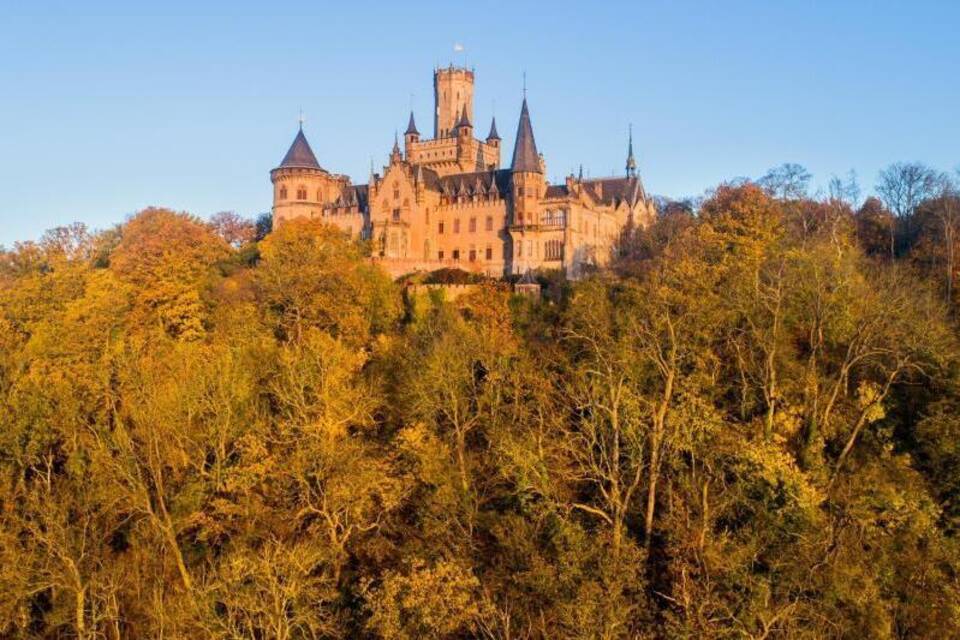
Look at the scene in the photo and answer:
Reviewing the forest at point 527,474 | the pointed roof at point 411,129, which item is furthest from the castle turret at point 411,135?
the forest at point 527,474

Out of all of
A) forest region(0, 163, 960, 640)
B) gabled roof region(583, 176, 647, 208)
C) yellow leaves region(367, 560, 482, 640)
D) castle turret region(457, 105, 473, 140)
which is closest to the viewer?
yellow leaves region(367, 560, 482, 640)

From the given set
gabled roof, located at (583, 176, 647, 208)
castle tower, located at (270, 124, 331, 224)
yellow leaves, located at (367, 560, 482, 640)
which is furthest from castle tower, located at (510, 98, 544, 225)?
yellow leaves, located at (367, 560, 482, 640)

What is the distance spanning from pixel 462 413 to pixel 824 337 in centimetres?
1391

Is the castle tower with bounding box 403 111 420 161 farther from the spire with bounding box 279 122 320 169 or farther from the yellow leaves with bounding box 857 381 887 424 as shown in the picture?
the yellow leaves with bounding box 857 381 887 424

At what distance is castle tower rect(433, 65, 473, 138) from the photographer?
8831cm

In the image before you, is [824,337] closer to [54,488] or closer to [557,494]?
[557,494]

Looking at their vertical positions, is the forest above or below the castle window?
below

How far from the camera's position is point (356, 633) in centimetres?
2894

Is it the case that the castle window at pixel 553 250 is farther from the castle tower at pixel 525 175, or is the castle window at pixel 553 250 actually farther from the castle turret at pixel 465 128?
the castle turret at pixel 465 128

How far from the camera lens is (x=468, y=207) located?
72.9m

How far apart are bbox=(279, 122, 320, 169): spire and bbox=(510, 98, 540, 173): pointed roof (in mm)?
21323

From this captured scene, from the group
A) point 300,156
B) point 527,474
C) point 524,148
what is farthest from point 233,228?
point 527,474

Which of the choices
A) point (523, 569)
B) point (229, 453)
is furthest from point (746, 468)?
point (229, 453)

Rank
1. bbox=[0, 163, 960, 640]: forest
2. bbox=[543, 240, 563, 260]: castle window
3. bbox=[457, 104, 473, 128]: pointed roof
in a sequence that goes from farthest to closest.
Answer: bbox=[457, 104, 473, 128]: pointed roof, bbox=[543, 240, 563, 260]: castle window, bbox=[0, 163, 960, 640]: forest
